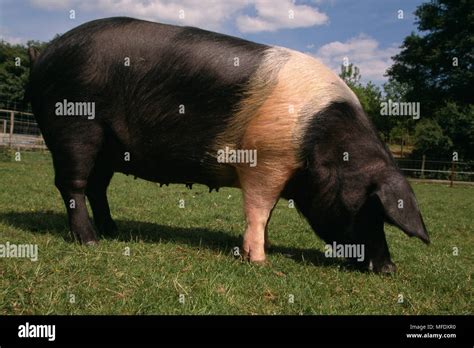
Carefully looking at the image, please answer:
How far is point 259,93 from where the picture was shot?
4773 mm

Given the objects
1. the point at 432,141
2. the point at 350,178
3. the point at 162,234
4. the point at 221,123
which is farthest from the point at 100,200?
the point at 432,141

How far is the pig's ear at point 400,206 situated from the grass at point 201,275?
574 mm

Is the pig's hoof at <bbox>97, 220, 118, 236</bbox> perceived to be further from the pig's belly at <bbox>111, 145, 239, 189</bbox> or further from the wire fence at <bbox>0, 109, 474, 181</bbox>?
the wire fence at <bbox>0, 109, 474, 181</bbox>

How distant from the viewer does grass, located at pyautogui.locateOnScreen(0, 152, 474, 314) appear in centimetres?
351

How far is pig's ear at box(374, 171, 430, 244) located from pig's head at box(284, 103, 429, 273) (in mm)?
13

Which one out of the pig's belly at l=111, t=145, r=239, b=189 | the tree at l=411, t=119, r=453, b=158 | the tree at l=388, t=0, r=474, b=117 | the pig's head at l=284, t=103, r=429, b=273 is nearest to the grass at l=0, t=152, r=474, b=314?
the pig's head at l=284, t=103, r=429, b=273

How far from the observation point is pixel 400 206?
450cm

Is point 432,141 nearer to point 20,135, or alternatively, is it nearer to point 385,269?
point 20,135

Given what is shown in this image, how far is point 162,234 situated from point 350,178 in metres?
2.61

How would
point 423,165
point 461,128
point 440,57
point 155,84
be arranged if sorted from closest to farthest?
point 155,84, point 423,165, point 461,128, point 440,57

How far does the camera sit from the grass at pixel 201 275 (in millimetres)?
3512

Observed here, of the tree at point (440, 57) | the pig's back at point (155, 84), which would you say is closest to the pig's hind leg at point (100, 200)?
the pig's back at point (155, 84)

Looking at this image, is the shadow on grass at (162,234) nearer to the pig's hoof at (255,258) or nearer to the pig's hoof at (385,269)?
the pig's hoof at (385,269)
